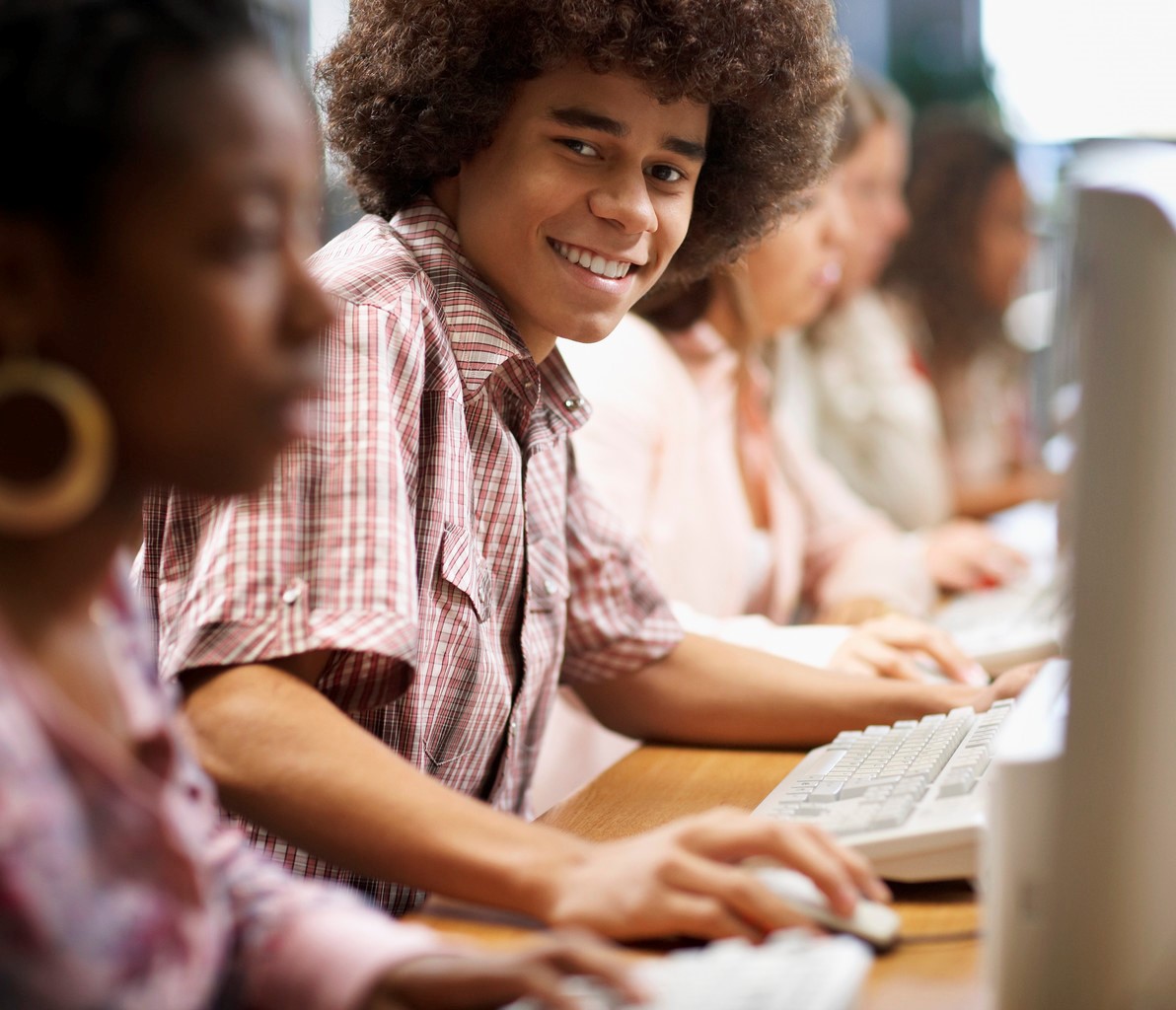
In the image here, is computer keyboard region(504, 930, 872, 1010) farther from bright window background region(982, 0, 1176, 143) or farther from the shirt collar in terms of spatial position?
bright window background region(982, 0, 1176, 143)

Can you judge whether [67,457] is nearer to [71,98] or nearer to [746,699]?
[71,98]

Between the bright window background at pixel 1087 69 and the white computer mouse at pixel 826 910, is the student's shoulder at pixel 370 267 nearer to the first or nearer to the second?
the white computer mouse at pixel 826 910

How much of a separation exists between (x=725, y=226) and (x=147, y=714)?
102cm

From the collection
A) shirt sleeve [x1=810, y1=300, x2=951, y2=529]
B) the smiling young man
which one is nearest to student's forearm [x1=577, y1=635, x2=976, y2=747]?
the smiling young man

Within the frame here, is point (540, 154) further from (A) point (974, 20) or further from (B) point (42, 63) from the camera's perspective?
(A) point (974, 20)

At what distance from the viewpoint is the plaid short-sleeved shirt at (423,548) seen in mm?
827

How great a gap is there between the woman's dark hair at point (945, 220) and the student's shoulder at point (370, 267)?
261 cm

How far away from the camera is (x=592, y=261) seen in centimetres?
114

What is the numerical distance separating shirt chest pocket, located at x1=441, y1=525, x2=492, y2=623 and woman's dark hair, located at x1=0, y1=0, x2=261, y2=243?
51cm

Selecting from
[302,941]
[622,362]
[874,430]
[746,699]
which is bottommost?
[302,941]

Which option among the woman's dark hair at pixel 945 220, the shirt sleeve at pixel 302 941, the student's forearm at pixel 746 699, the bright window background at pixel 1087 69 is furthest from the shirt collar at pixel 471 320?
the bright window background at pixel 1087 69

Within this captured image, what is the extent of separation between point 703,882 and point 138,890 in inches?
11.7

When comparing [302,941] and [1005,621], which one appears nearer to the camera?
[302,941]

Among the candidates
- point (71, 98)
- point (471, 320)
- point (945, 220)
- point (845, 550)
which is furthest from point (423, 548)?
point (945, 220)
